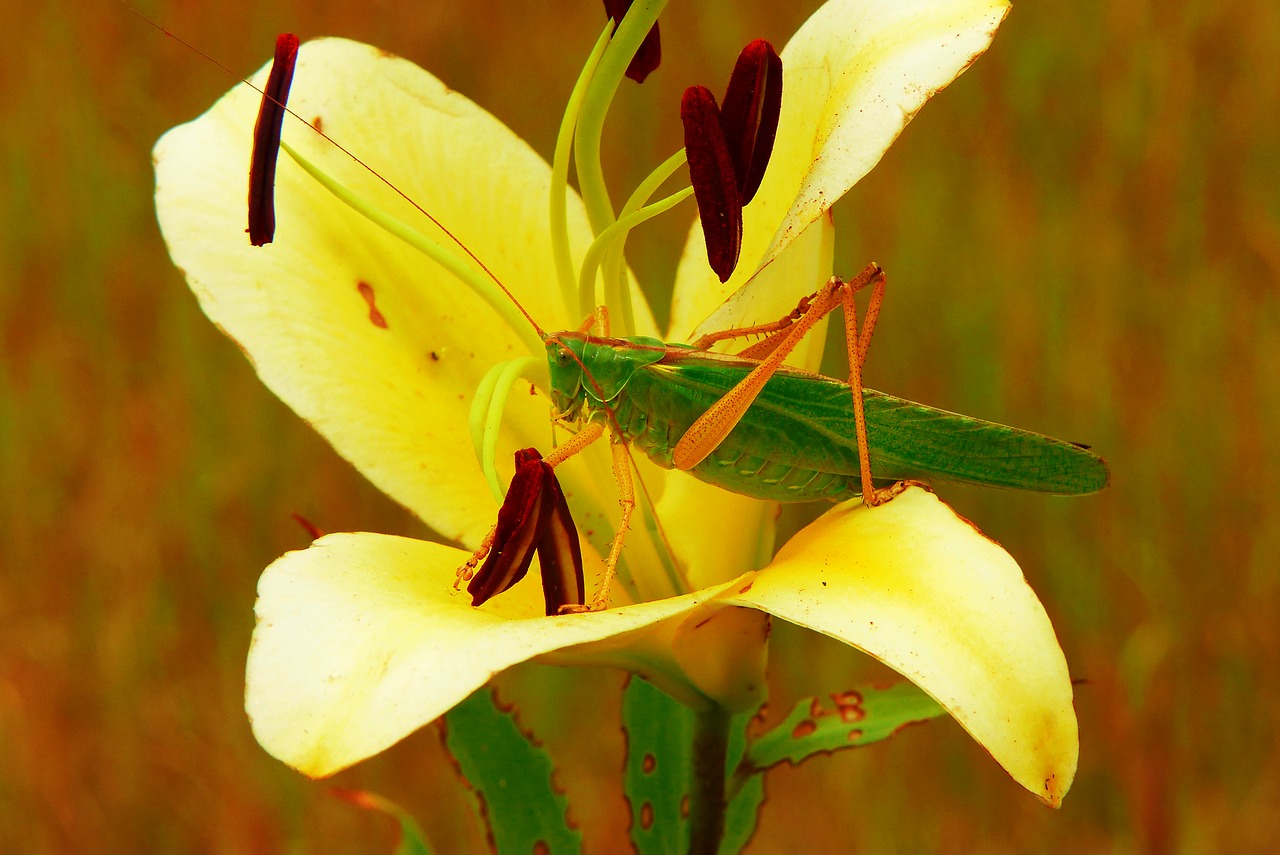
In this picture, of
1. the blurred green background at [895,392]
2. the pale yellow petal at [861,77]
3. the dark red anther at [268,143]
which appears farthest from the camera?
the blurred green background at [895,392]

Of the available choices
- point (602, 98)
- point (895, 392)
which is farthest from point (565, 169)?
point (895, 392)

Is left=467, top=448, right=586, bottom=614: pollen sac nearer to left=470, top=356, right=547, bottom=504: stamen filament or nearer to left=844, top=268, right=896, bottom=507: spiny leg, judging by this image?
left=470, top=356, right=547, bottom=504: stamen filament

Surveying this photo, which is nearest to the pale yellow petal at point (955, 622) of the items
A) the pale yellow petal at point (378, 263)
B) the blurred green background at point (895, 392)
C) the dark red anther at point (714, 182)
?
the dark red anther at point (714, 182)

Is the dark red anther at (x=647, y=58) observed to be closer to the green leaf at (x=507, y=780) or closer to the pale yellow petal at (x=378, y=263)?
the pale yellow petal at (x=378, y=263)

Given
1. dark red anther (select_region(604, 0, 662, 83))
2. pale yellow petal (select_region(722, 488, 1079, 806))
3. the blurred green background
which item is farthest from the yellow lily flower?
the blurred green background

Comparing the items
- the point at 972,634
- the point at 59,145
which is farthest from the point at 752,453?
the point at 59,145
